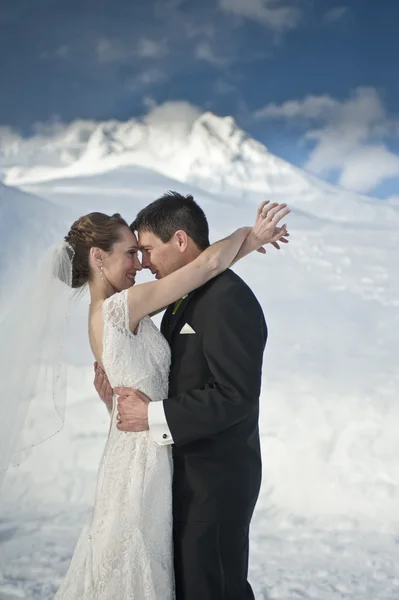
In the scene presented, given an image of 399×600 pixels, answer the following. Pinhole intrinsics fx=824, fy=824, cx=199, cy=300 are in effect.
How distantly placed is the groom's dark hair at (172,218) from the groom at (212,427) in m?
0.17

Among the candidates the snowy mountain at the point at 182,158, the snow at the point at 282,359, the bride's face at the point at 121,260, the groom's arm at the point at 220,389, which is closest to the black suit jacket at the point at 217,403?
the groom's arm at the point at 220,389

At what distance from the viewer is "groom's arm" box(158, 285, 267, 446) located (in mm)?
1997

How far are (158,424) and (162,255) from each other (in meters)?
0.48

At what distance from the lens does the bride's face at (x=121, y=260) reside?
2.35 m

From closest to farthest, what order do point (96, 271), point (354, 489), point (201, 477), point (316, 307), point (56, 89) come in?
point (201, 477), point (96, 271), point (354, 489), point (316, 307), point (56, 89)

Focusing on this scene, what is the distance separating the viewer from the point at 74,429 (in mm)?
6129

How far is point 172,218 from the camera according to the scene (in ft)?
7.29

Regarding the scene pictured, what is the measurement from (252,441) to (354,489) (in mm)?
3493

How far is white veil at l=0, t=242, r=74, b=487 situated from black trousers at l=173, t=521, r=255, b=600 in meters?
0.59

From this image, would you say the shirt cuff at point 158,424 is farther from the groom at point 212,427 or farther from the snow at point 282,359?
the snow at point 282,359

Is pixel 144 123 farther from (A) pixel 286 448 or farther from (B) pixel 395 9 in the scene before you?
(A) pixel 286 448

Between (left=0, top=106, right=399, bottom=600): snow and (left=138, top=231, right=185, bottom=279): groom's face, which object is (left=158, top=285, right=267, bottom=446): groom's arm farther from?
(left=0, top=106, right=399, bottom=600): snow

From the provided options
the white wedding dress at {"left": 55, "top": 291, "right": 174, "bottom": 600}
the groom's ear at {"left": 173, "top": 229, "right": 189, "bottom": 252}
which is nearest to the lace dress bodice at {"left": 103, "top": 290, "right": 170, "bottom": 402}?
the white wedding dress at {"left": 55, "top": 291, "right": 174, "bottom": 600}

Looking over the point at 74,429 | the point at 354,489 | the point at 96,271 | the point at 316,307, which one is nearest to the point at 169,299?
the point at 96,271
